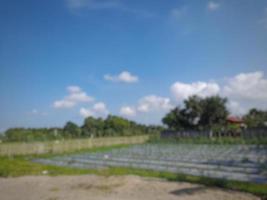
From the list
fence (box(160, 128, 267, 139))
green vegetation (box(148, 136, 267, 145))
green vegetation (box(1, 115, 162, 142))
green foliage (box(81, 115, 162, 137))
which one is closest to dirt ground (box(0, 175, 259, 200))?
green vegetation (box(1, 115, 162, 142))

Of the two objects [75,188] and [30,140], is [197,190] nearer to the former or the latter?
[75,188]

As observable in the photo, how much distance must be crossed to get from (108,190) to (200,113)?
83.7 feet

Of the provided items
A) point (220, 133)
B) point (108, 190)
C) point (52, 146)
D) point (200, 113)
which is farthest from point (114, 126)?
point (108, 190)

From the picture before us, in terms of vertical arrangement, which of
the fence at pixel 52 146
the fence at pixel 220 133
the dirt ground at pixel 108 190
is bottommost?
the dirt ground at pixel 108 190

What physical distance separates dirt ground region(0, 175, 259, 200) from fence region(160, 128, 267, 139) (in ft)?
56.7

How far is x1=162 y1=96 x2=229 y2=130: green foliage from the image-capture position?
30484 mm

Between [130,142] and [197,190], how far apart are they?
18.9m

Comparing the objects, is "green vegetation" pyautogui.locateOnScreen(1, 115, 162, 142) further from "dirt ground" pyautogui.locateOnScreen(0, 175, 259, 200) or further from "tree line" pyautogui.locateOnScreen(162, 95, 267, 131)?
"dirt ground" pyautogui.locateOnScreen(0, 175, 259, 200)

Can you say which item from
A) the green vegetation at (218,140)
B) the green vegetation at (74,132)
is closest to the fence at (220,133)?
the green vegetation at (218,140)

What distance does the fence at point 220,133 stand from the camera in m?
22.1

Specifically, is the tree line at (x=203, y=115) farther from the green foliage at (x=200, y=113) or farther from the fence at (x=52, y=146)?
the fence at (x=52, y=146)

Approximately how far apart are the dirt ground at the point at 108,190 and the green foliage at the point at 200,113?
23208mm

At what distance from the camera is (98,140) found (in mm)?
21578

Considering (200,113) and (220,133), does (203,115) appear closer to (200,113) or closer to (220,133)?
(200,113)
